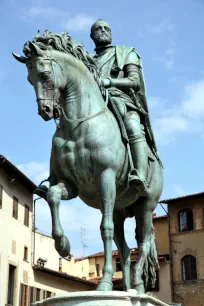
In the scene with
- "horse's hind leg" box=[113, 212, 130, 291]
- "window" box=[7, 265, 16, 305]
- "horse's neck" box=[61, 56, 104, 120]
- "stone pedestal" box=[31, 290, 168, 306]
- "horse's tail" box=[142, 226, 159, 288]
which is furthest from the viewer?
"window" box=[7, 265, 16, 305]

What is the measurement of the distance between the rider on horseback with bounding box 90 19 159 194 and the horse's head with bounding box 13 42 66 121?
111 cm

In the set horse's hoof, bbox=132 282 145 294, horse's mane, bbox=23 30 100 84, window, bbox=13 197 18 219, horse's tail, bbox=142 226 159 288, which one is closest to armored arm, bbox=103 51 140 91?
horse's mane, bbox=23 30 100 84

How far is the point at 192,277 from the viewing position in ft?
155

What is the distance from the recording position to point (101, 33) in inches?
352

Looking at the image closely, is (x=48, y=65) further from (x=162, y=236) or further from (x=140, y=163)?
(x=162, y=236)

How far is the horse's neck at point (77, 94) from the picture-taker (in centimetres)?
769

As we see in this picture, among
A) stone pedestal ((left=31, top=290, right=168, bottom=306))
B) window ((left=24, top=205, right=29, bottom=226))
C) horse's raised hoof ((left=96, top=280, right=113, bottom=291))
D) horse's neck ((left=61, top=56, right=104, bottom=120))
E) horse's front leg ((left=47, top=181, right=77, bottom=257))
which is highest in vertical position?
window ((left=24, top=205, right=29, bottom=226))

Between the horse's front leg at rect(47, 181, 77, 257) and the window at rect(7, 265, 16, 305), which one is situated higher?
the window at rect(7, 265, 16, 305)

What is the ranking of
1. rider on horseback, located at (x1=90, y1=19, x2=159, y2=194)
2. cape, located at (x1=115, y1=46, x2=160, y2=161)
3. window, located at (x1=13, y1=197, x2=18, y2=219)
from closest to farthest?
rider on horseback, located at (x1=90, y1=19, x2=159, y2=194)
cape, located at (x1=115, y1=46, x2=160, y2=161)
window, located at (x1=13, y1=197, x2=18, y2=219)

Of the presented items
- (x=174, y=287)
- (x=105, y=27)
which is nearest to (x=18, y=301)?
(x=174, y=287)

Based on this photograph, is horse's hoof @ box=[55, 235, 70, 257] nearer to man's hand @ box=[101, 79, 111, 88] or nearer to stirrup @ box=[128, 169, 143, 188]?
stirrup @ box=[128, 169, 143, 188]

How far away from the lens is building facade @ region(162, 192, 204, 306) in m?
46.7

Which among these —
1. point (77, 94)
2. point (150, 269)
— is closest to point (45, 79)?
point (77, 94)

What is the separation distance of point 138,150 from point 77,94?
111 centimetres
